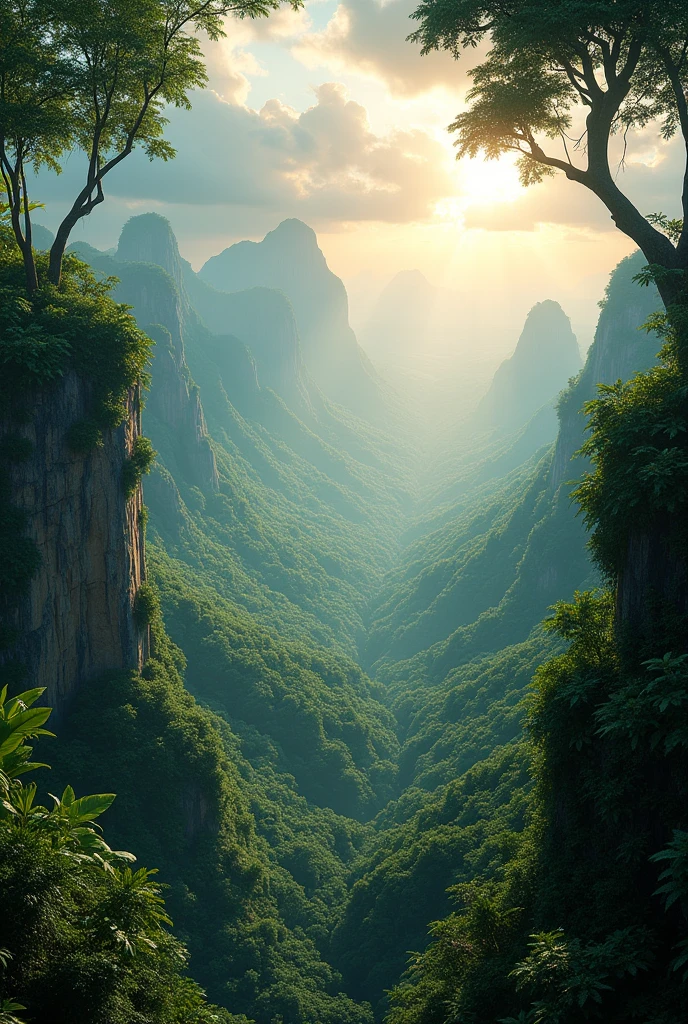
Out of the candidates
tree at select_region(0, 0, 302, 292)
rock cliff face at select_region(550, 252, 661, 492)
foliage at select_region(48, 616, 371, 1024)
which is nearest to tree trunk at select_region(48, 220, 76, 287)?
tree at select_region(0, 0, 302, 292)

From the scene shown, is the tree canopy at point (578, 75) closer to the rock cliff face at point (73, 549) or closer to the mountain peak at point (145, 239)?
the rock cliff face at point (73, 549)

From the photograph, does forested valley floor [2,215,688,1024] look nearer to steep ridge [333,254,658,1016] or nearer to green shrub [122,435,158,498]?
steep ridge [333,254,658,1016]

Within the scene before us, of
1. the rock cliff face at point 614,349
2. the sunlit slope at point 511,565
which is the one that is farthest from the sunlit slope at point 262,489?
the rock cliff face at point 614,349

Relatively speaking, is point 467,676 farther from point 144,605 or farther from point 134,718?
point 144,605

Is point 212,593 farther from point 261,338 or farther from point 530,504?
point 261,338

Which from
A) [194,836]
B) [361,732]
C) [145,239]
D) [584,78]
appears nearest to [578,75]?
[584,78]

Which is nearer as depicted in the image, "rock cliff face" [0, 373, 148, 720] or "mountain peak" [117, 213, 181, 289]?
"rock cliff face" [0, 373, 148, 720]

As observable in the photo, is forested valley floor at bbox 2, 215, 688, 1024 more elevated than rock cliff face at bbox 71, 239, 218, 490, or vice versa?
rock cliff face at bbox 71, 239, 218, 490
